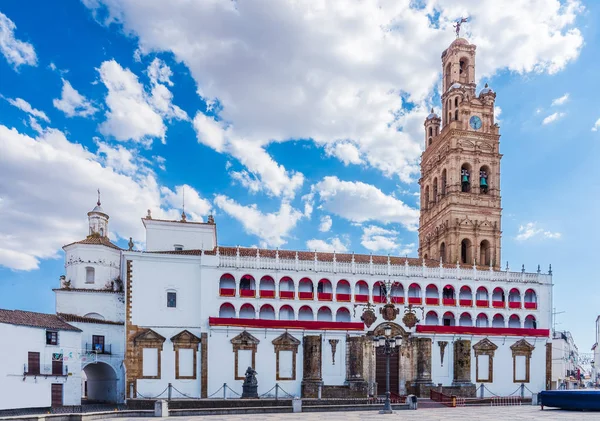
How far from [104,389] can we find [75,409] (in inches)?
404

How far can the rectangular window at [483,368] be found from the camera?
186 feet

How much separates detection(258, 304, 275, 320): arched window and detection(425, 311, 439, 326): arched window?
15.7 m

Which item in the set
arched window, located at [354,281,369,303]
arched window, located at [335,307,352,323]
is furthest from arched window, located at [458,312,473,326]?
arched window, located at [335,307,352,323]

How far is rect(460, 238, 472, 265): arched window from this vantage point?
213 feet

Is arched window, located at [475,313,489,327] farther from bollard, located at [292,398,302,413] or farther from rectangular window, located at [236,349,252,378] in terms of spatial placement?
bollard, located at [292,398,302,413]

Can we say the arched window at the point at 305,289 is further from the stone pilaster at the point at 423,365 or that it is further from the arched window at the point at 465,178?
the arched window at the point at 465,178

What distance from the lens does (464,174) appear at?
6712cm

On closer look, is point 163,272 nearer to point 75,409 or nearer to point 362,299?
point 75,409

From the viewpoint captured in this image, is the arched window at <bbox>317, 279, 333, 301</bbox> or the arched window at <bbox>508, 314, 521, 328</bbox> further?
the arched window at <bbox>508, 314, 521, 328</bbox>

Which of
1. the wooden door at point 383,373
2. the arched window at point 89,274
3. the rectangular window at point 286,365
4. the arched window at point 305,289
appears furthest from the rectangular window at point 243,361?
the arched window at point 89,274

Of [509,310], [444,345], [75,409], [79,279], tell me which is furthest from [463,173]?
[75,409]

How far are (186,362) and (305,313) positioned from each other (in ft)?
39.5

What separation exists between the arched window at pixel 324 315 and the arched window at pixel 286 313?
2.66m

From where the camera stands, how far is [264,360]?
52406 millimetres
